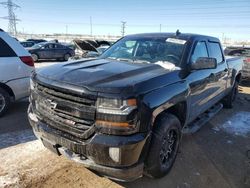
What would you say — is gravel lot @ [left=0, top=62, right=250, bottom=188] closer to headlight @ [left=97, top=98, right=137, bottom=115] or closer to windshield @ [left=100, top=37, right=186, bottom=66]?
headlight @ [left=97, top=98, right=137, bottom=115]

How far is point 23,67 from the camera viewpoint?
5594 mm

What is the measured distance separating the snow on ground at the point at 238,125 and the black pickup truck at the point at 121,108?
5.88 feet

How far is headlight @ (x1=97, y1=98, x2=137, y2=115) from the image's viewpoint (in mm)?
2627

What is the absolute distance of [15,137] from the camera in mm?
4516

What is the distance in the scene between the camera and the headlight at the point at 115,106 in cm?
263

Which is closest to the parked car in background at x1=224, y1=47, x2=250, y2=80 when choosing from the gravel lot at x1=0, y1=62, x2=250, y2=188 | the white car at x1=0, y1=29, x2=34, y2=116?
the gravel lot at x1=0, y1=62, x2=250, y2=188

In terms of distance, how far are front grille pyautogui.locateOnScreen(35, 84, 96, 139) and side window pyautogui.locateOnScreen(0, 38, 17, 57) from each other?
8.64 ft

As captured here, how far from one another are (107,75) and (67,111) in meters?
0.63

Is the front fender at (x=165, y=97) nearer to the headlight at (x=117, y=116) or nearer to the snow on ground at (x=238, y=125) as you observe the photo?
the headlight at (x=117, y=116)

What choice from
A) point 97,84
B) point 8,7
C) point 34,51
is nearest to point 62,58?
point 34,51

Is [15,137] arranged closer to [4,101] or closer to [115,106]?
[4,101]

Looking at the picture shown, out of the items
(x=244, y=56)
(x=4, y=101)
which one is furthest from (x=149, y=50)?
(x=244, y=56)

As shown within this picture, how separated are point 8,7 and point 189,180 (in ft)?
233

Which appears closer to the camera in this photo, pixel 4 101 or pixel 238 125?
pixel 4 101
